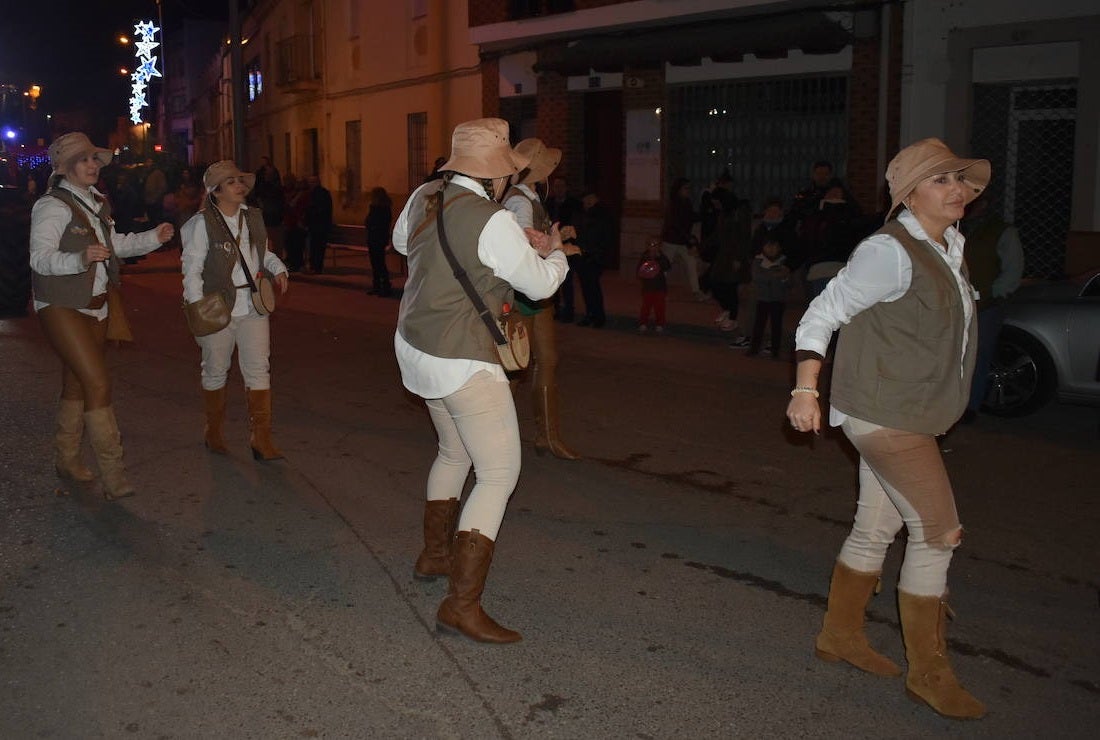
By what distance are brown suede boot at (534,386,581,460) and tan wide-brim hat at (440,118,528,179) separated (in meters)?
3.17

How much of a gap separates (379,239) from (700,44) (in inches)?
235

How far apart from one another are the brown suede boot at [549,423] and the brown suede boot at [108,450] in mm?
2555

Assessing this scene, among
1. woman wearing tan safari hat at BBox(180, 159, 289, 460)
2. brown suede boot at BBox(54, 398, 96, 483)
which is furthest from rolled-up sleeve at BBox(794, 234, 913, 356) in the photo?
brown suede boot at BBox(54, 398, 96, 483)

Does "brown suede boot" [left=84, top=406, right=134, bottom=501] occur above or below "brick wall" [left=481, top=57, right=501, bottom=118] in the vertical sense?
below

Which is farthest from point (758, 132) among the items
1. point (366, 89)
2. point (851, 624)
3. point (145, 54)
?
point (145, 54)

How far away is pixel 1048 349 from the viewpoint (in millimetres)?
8922

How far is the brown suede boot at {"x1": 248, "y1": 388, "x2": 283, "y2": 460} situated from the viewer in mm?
7375

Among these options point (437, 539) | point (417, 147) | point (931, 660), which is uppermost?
point (417, 147)

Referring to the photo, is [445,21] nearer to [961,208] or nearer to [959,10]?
[959,10]

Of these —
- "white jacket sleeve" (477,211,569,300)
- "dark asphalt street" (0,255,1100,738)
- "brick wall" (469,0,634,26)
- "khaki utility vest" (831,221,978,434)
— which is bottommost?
"dark asphalt street" (0,255,1100,738)

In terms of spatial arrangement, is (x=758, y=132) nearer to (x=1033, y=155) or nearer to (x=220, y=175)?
(x=1033, y=155)

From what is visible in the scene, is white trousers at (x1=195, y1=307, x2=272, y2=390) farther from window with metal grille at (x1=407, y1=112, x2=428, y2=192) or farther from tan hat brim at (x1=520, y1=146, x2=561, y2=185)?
window with metal grille at (x1=407, y1=112, x2=428, y2=192)

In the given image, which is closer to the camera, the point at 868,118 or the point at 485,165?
the point at 485,165

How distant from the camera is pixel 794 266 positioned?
1202 centimetres
